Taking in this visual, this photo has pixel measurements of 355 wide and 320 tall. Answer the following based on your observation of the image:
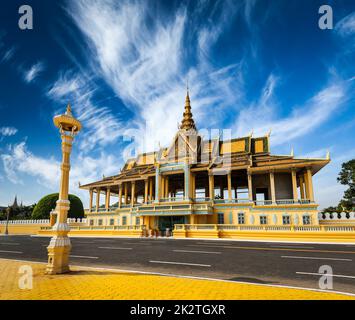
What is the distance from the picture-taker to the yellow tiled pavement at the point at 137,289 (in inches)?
200

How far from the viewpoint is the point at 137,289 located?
5.59 m

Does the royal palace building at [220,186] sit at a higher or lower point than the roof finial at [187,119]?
lower

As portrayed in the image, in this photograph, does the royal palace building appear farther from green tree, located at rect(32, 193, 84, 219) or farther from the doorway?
green tree, located at rect(32, 193, 84, 219)

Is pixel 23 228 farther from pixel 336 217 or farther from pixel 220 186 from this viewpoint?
pixel 336 217

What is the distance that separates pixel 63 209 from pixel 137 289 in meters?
4.21

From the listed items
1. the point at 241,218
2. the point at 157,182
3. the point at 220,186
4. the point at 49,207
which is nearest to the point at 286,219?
the point at 241,218

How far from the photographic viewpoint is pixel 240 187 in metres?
41.2

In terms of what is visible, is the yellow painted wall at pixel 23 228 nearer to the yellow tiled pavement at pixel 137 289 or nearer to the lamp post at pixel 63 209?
the lamp post at pixel 63 209

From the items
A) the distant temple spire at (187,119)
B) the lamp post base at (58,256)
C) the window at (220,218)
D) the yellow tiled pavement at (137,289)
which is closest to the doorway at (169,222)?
the window at (220,218)

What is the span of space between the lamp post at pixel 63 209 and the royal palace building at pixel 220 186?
21040 mm

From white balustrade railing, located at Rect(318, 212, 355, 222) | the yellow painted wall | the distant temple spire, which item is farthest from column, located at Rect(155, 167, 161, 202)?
the yellow painted wall

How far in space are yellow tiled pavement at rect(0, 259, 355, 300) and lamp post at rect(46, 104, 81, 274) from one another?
638mm
